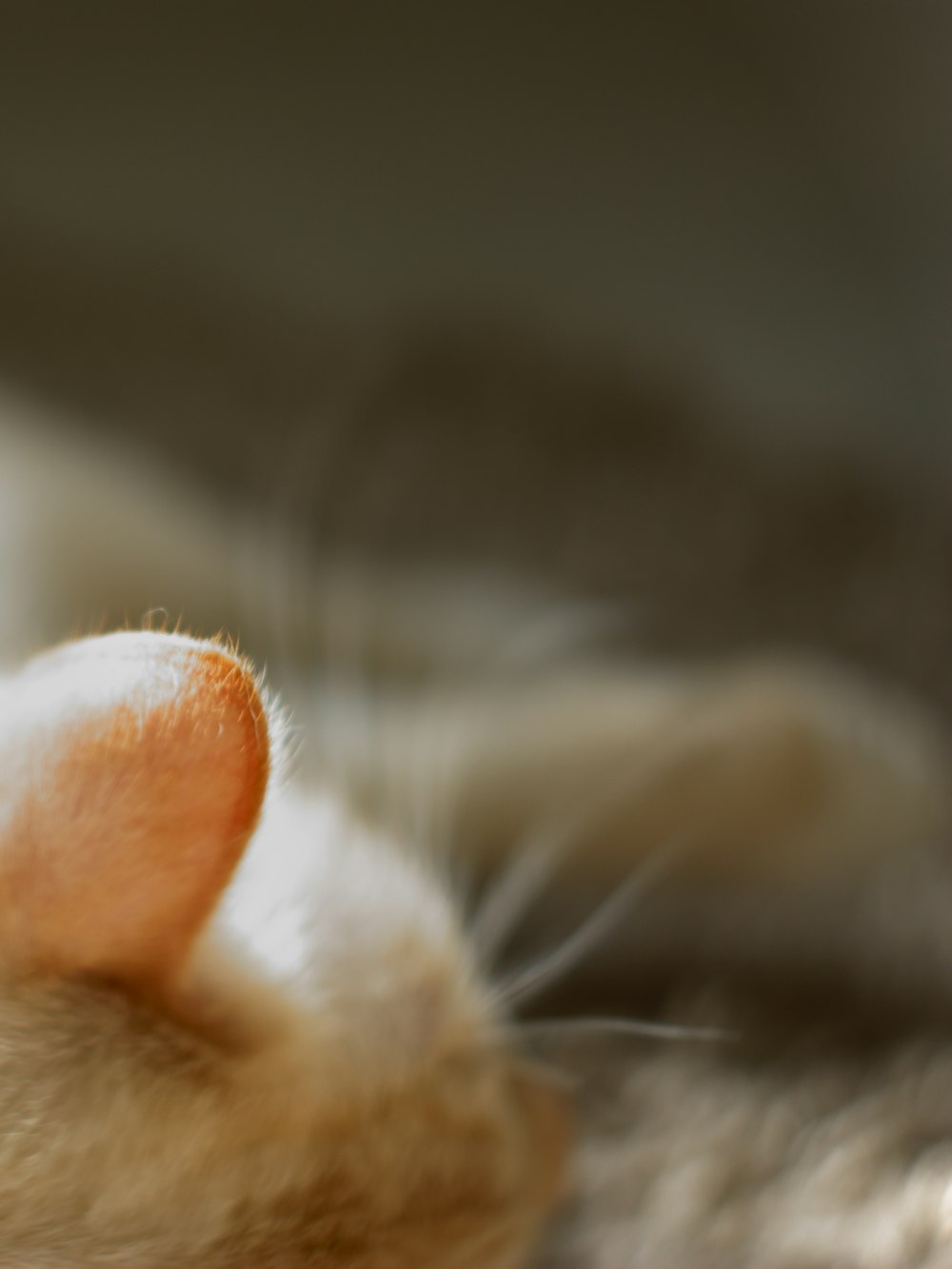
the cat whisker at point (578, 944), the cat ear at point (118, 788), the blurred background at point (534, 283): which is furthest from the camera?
the blurred background at point (534, 283)

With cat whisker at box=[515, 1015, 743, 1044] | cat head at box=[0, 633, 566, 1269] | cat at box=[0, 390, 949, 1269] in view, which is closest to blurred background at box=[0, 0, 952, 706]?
cat at box=[0, 390, 949, 1269]

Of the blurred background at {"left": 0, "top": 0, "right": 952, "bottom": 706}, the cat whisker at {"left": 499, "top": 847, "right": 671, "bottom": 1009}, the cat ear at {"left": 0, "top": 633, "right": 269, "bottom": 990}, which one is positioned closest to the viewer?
the cat ear at {"left": 0, "top": 633, "right": 269, "bottom": 990}

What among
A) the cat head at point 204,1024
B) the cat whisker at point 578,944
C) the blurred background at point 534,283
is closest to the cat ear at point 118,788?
the cat head at point 204,1024

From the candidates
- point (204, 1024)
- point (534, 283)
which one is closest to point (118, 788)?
point (204, 1024)

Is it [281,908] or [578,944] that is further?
[578,944]

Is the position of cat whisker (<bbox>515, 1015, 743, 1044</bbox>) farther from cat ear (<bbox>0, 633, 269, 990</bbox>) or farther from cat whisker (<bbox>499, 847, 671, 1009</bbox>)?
cat ear (<bbox>0, 633, 269, 990</bbox>)

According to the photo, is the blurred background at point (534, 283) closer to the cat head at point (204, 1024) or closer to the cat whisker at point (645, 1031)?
the cat whisker at point (645, 1031)

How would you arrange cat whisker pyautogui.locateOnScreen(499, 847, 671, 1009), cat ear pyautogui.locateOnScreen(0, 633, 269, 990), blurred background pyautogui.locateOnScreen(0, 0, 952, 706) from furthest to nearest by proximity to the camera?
blurred background pyautogui.locateOnScreen(0, 0, 952, 706), cat whisker pyautogui.locateOnScreen(499, 847, 671, 1009), cat ear pyautogui.locateOnScreen(0, 633, 269, 990)

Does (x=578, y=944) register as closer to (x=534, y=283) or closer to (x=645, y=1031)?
(x=645, y=1031)
